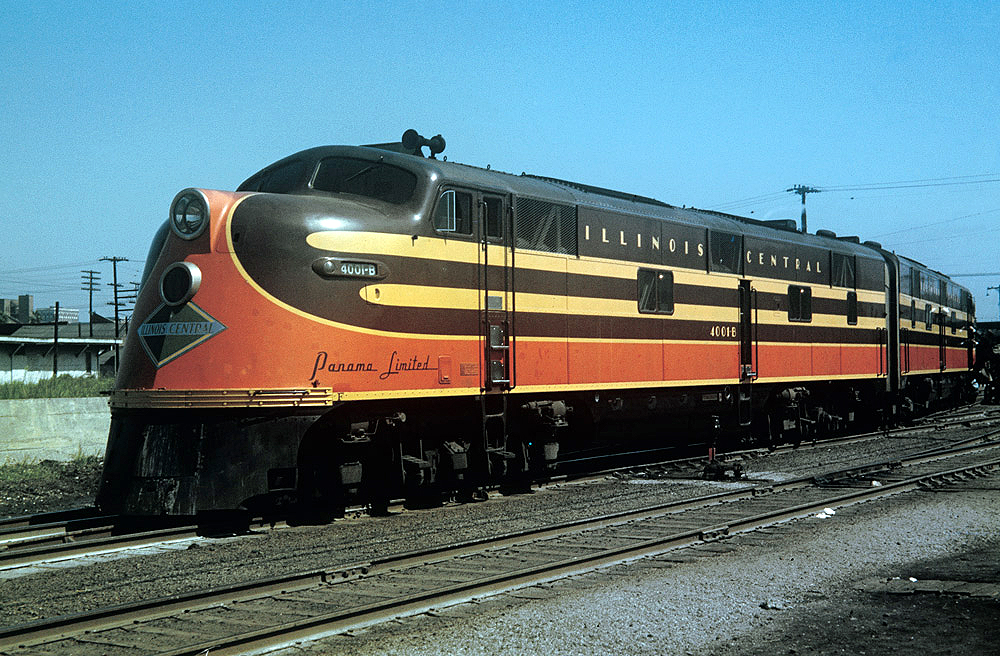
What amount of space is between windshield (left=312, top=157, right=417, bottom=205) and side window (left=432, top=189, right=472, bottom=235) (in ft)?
1.67

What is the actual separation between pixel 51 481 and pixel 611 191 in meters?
9.61

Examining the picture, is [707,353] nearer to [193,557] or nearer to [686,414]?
[686,414]

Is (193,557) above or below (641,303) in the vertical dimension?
below

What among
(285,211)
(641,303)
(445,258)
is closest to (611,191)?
(641,303)

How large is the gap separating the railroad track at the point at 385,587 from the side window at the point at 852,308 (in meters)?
8.56

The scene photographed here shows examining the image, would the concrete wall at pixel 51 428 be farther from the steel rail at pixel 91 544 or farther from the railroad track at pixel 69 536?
the steel rail at pixel 91 544

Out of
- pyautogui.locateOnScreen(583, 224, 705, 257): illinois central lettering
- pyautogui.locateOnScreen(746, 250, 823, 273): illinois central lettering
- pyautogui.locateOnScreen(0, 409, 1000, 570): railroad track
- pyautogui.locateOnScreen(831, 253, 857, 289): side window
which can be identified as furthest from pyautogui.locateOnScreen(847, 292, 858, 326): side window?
pyautogui.locateOnScreen(0, 409, 1000, 570): railroad track

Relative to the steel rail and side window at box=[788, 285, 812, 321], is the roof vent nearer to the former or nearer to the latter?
side window at box=[788, 285, 812, 321]

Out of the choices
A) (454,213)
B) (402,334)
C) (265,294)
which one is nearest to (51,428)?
(265,294)

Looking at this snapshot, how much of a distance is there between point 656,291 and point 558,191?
2504mm

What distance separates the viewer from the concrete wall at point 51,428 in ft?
54.5

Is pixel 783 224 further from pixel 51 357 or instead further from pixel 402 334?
pixel 51 357

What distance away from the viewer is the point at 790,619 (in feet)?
22.3

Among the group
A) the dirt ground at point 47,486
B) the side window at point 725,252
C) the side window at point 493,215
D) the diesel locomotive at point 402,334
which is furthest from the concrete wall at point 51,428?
the side window at point 725,252
